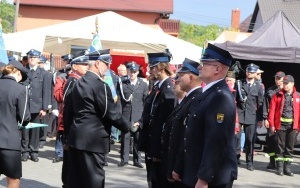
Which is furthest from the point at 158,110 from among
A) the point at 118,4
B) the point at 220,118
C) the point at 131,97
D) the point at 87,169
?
the point at 118,4

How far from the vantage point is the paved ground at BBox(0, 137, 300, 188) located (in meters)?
12.0

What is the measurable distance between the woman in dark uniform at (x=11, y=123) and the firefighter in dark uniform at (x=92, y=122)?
29.0 inches

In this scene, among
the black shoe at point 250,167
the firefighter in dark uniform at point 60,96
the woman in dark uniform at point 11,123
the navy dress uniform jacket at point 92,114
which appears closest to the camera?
the navy dress uniform jacket at point 92,114

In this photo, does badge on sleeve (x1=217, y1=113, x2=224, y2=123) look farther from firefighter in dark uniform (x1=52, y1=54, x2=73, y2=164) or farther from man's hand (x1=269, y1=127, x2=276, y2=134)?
man's hand (x1=269, y1=127, x2=276, y2=134)

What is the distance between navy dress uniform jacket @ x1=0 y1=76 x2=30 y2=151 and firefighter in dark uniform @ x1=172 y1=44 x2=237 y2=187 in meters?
2.91

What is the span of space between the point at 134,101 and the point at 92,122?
695 centimetres

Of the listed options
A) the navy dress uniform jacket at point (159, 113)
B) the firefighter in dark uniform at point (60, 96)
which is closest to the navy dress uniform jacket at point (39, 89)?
the firefighter in dark uniform at point (60, 96)

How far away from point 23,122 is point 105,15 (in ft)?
34.5

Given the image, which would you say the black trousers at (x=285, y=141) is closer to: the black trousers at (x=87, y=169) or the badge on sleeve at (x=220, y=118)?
the black trousers at (x=87, y=169)

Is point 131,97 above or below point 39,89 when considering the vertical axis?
below

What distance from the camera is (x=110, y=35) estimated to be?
18.7 metres

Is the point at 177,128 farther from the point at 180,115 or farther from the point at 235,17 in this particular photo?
the point at 235,17

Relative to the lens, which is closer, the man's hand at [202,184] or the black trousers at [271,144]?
the man's hand at [202,184]

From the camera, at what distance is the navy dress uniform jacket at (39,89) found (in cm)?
1485
